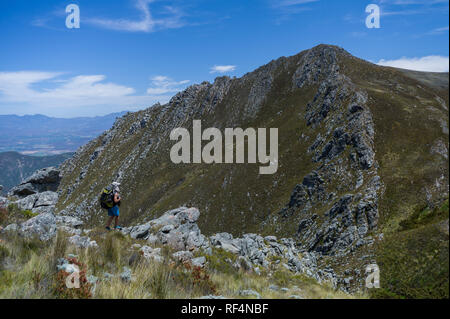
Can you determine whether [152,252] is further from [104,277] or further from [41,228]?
[41,228]

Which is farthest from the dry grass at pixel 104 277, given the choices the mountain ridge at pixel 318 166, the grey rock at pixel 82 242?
the mountain ridge at pixel 318 166

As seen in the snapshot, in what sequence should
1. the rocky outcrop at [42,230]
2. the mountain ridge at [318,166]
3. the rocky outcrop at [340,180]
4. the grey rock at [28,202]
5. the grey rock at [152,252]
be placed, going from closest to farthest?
the rocky outcrop at [42,230], the grey rock at [152,252], the grey rock at [28,202], the mountain ridge at [318,166], the rocky outcrop at [340,180]

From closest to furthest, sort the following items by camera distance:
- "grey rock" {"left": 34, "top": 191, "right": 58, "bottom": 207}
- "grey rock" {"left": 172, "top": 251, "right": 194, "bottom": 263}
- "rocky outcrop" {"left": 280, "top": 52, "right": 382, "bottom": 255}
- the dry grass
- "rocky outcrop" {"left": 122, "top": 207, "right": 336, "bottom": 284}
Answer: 1. the dry grass
2. "grey rock" {"left": 172, "top": 251, "right": 194, "bottom": 263}
3. "rocky outcrop" {"left": 122, "top": 207, "right": 336, "bottom": 284}
4. "grey rock" {"left": 34, "top": 191, "right": 58, "bottom": 207}
5. "rocky outcrop" {"left": 280, "top": 52, "right": 382, "bottom": 255}

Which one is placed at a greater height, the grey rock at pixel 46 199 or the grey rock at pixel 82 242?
the grey rock at pixel 46 199

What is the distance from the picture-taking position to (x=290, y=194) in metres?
53.6

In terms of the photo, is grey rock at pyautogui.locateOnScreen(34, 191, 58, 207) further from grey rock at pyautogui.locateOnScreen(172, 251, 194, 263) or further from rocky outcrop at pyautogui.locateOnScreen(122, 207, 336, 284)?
grey rock at pyautogui.locateOnScreen(172, 251, 194, 263)

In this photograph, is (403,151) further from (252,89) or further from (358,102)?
(252,89)

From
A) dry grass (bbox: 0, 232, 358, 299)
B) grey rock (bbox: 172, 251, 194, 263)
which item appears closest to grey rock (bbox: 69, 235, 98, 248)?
dry grass (bbox: 0, 232, 358, 299)

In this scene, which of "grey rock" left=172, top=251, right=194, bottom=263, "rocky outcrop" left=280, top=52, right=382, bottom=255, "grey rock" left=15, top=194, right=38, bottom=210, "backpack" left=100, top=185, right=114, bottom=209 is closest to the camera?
"grey rock" left=172, top=251, right=194, bottom=263

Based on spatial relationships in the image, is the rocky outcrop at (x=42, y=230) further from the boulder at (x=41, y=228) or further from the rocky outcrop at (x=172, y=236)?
the rocky outcrop at (x=172, y=236)

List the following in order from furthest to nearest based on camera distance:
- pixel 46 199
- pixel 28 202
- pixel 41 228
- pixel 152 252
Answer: pixel 46 199 → pixel 28 202 → pixel 152 252 → pixel 41 228

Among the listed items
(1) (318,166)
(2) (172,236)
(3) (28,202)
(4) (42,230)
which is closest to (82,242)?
(4) (42,230)

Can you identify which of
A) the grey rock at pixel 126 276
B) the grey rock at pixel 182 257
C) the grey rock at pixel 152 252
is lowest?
the grey rock at pixel 182 257
